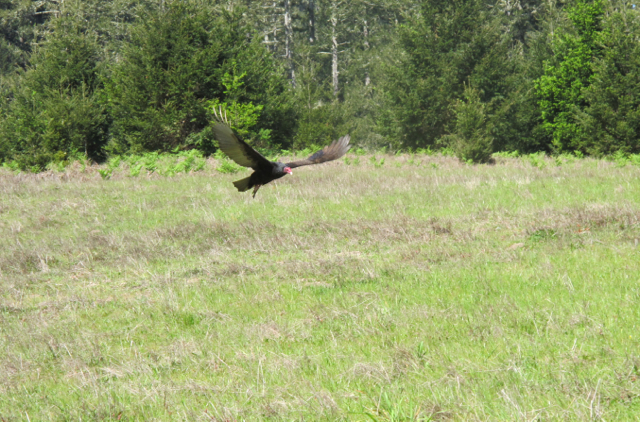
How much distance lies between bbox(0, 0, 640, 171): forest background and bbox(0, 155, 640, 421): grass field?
945 cm

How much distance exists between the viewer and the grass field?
371 centimetres

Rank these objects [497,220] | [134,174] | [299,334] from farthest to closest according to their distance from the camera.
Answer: [134,174] → [497,220] → [299,334]

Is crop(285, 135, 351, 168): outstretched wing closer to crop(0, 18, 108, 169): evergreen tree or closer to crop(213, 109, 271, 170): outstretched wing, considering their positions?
crop(213, 109, 271, 170): outstretched wing

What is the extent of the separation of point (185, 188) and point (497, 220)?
7.96 m

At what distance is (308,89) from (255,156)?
2219 cm

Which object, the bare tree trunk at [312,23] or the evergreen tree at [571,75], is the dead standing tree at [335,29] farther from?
the evergreen tree at [571,75]

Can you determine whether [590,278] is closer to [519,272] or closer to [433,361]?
[519,272]

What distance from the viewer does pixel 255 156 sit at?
600 centimetres

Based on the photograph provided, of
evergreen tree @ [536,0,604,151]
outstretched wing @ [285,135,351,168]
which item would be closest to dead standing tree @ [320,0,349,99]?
evergreen tree @ [536,0,604,151]

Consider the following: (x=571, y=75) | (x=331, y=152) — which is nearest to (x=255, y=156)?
(x=331, y=152)

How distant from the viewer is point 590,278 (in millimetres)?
6008

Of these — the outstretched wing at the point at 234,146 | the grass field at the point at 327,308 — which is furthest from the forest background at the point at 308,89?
the outstretched wing at the point at 234,146

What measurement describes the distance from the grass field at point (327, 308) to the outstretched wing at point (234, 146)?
1.49m

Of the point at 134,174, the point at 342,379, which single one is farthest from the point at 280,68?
the point at 342,379
